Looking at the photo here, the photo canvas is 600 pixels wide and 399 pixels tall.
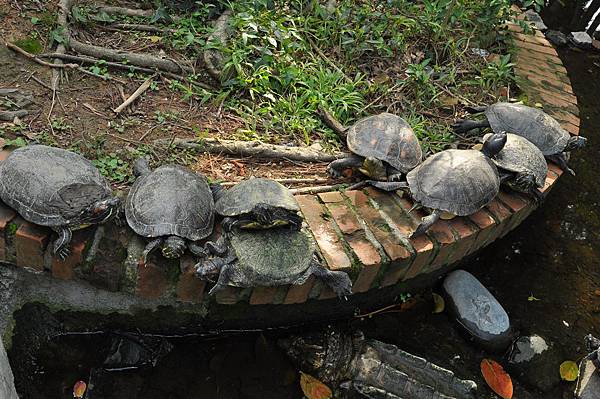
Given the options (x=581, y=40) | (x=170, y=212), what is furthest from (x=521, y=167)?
(x=581, y=40)

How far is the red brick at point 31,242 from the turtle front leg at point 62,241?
0.06 meters

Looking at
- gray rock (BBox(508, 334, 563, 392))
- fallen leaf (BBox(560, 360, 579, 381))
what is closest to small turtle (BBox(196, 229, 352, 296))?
gray rock (BBox(508, 334, 563, 392))

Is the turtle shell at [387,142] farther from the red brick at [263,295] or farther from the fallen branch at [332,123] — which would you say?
the red brick at [263,295]

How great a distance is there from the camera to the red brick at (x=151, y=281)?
9.41 feet

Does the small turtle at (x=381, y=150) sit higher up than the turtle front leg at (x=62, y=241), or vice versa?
the small turtle at (x=381, y=150)

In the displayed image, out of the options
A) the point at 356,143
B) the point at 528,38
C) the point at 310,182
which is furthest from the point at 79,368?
the point at 528,38

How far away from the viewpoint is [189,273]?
9.46ft

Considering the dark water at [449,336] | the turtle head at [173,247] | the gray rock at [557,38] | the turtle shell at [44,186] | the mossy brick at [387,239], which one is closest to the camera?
the turtle shell at [44,186]

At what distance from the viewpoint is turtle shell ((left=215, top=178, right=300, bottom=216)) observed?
2.82 m

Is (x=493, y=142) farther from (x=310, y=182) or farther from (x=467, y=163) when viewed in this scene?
(x=310, y=182)

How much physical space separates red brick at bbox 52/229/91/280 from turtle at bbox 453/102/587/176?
9.01ft

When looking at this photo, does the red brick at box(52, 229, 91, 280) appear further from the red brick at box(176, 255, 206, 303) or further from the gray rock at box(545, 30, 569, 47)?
the gray rock at box(545, 30, 569, 47)

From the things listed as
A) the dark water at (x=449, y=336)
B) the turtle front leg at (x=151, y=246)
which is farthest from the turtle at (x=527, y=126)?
the turtle front leg at (x=151, y=246)

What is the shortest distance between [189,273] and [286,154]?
113 cm
